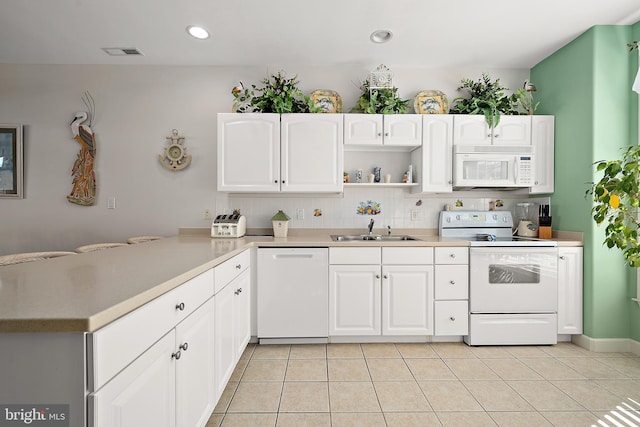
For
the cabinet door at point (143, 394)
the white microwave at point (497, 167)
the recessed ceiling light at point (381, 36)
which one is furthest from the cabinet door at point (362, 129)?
the cabinet door at point (143, 394)

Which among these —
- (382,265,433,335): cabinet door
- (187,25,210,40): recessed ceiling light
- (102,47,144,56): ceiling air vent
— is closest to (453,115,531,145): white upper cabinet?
(382,265,433,335): cabinet door

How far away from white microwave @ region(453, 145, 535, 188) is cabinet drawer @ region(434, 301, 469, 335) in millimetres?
1040

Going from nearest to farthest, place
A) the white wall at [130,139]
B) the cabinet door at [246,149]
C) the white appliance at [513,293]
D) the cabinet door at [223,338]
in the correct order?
the cabinet door at [223,338], the white appliance at [513,293], the cabinet door at [246,149], the white wall at [130,139]

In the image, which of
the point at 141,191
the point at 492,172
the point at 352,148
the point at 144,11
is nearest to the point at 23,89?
the point at 141,191

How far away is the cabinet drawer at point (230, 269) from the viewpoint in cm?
175

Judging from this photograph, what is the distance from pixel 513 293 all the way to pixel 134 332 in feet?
9.00

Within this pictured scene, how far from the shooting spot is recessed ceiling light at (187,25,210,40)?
2557mm

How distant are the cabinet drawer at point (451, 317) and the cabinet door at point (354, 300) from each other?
0.49 meters

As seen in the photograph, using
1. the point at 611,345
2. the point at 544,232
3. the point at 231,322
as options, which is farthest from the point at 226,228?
the point at 611,345

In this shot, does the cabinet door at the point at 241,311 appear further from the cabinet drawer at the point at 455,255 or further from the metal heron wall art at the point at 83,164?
the metal heron wall art at the point at 83,164

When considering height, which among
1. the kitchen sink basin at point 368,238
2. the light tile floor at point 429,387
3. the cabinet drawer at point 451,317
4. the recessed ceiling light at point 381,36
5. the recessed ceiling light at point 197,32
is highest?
the recessed ceiling light at point 381,36

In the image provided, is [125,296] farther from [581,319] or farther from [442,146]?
[581,319]

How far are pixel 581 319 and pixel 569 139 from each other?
4.94ft

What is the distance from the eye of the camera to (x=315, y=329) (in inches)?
105
